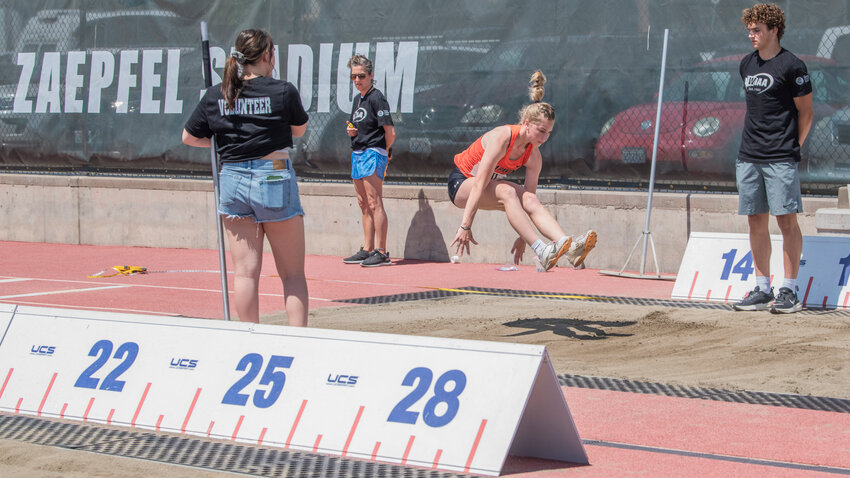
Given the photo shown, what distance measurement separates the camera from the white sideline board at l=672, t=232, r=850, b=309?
27.5 feet

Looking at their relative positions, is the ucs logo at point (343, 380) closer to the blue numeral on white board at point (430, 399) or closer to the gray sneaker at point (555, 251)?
the blue numeral on white board at point (430, 399)

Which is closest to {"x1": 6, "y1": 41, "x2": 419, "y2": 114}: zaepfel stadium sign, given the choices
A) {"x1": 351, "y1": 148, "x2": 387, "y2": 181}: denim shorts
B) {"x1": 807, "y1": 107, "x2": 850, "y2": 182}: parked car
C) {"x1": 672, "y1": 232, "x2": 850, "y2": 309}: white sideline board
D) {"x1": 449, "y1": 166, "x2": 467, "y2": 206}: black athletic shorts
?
{"x1": 351, "y1": 148, "x2": 387, "y2": 181}: denim shorts

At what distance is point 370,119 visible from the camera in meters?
11.2

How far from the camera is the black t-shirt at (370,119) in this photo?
11070 mm

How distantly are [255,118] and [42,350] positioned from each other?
1.63m

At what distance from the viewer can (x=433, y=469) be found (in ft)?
12.9

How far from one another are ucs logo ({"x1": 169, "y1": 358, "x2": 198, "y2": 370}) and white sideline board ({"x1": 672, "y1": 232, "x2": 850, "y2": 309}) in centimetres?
539

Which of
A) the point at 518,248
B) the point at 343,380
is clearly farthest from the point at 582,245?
the point at 343,380

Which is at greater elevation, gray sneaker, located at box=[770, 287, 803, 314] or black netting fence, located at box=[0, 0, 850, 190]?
black netting fence, located at box=[0, 0, 850, 190]

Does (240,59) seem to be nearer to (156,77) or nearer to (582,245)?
(582,245)

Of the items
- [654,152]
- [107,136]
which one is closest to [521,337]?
[654,152]

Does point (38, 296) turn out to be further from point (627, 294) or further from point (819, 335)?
point (819, 335)

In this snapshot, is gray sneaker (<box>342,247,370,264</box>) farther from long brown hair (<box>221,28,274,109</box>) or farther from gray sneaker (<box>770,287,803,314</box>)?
long brown hair (<box>221,28,274,109</box>)

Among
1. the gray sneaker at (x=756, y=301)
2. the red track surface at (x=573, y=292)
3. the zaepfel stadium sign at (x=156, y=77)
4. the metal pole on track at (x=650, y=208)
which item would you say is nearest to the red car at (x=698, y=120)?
the metal pole on track at (x=650, y=208)
